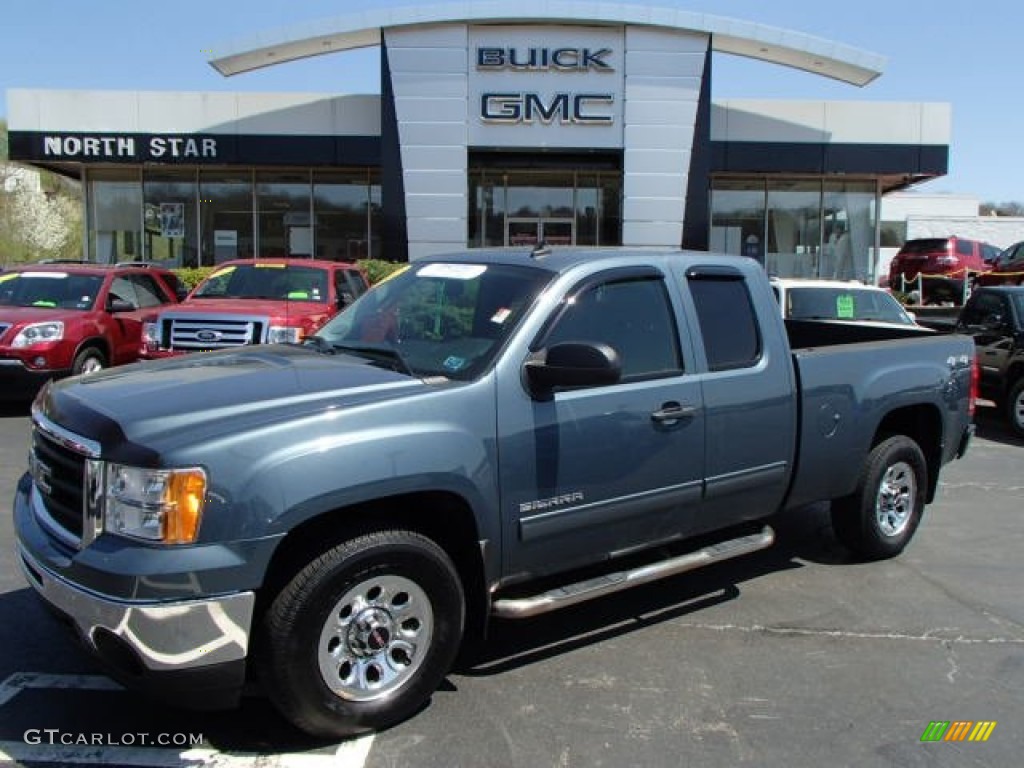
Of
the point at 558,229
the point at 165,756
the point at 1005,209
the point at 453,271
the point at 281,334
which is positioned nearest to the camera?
the point at 165,756

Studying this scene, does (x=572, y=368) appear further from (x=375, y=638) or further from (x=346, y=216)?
(x=346, y=216)

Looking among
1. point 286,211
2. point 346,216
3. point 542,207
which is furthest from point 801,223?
point 286,211

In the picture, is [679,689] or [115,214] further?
[115,214]

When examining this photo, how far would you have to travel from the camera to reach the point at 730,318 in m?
4.72

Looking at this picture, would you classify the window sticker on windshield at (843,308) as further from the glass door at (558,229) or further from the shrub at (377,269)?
the glass door at (558,229)

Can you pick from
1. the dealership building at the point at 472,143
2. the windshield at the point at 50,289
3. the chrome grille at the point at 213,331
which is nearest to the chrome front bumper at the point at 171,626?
the chrome grille at the point at 213,331

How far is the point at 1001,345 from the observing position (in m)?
10.8

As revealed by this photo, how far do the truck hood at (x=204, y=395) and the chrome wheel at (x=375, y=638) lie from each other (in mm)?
732

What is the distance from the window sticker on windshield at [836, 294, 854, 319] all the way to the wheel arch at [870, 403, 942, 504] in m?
5.29

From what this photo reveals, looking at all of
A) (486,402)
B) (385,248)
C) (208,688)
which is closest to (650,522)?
(486,402)

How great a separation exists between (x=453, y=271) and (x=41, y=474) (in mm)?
2058

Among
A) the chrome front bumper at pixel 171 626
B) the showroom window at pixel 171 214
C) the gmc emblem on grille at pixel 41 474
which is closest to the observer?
the chrome front bumper at pixel 171 626

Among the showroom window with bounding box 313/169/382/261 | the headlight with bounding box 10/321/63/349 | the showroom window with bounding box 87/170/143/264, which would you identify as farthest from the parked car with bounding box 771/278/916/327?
the showroom window with bounding box 87/170/143/264

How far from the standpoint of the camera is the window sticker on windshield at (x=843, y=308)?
36.0 ft
